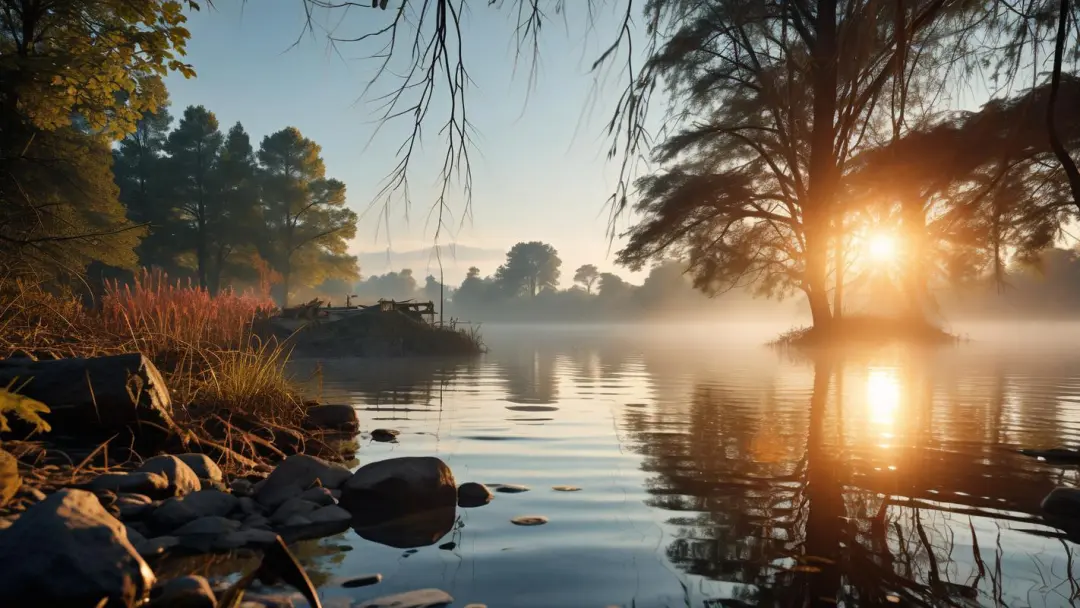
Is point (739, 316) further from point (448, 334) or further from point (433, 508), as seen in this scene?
point (433, 508)

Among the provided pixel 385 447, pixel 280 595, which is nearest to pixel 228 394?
pixel 385 447

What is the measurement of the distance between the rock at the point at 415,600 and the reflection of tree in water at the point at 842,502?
1.11m

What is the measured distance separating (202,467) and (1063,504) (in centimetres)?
559

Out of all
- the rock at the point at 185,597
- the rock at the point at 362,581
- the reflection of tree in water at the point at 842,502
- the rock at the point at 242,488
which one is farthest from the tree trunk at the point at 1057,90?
the rock at the point at 242,488

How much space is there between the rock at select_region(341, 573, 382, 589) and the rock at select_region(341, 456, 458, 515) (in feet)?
4.01

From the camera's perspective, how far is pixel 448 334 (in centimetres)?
2486

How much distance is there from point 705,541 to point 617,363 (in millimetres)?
15834

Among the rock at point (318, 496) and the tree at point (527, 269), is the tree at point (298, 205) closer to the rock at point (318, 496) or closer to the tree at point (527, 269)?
the rock at point (318, 496)

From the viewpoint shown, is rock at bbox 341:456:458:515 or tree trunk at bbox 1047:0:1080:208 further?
rock at bbox 341:456:458:515

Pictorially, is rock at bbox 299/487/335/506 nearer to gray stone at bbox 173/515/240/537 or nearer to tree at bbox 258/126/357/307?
gray stone at bbox 173/515/240/537

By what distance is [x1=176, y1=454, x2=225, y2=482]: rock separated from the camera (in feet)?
15.8

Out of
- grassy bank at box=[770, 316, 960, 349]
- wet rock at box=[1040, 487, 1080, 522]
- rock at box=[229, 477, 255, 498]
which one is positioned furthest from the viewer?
grassy bank at box=[770, 316, 960, 349]

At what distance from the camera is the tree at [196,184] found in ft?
131

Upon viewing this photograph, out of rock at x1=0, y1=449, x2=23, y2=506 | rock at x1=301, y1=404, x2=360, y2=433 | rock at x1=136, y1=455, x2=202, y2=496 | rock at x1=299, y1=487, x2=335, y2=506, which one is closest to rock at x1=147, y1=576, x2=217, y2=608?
rock at x1=0, y1=449, x2=23, y2=506
